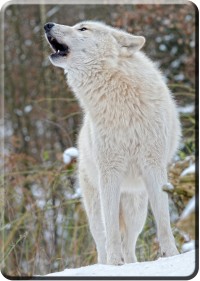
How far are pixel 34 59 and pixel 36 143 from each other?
211 centimetres

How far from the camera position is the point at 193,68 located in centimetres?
1264

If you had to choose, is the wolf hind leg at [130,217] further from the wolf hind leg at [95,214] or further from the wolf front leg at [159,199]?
the wolf front leg at [159,199]

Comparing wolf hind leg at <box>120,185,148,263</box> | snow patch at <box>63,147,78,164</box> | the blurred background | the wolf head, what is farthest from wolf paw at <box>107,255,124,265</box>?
the blurred background

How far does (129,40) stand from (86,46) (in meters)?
0.35

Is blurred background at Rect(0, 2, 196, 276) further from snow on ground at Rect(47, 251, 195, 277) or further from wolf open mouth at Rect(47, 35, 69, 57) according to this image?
snow on ground at Rect(47, 251, 195, 277)

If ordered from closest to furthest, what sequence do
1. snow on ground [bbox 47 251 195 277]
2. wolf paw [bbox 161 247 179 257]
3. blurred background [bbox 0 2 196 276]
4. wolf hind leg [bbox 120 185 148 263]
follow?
snow on ground [bbox 47 251 195 277]
wolf paw [bbox 161 247 179 257]
wolf hind leg [bbox 120 185 148 263]
blurred background [bbox 0 2 196 276]

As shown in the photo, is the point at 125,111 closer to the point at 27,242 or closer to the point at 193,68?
the point at 27,242

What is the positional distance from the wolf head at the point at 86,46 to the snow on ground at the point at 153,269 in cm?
185

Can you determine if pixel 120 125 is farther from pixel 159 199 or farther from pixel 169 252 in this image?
pixel 169 252

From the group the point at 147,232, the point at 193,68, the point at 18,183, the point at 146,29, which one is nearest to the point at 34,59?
the point at 146,29

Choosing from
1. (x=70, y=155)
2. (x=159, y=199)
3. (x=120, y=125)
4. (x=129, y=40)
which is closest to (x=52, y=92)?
(x=70, y=155)

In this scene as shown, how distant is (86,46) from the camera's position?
5137mm

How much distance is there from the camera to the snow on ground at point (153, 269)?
142 inches

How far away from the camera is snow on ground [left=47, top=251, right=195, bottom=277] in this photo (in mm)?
3619
